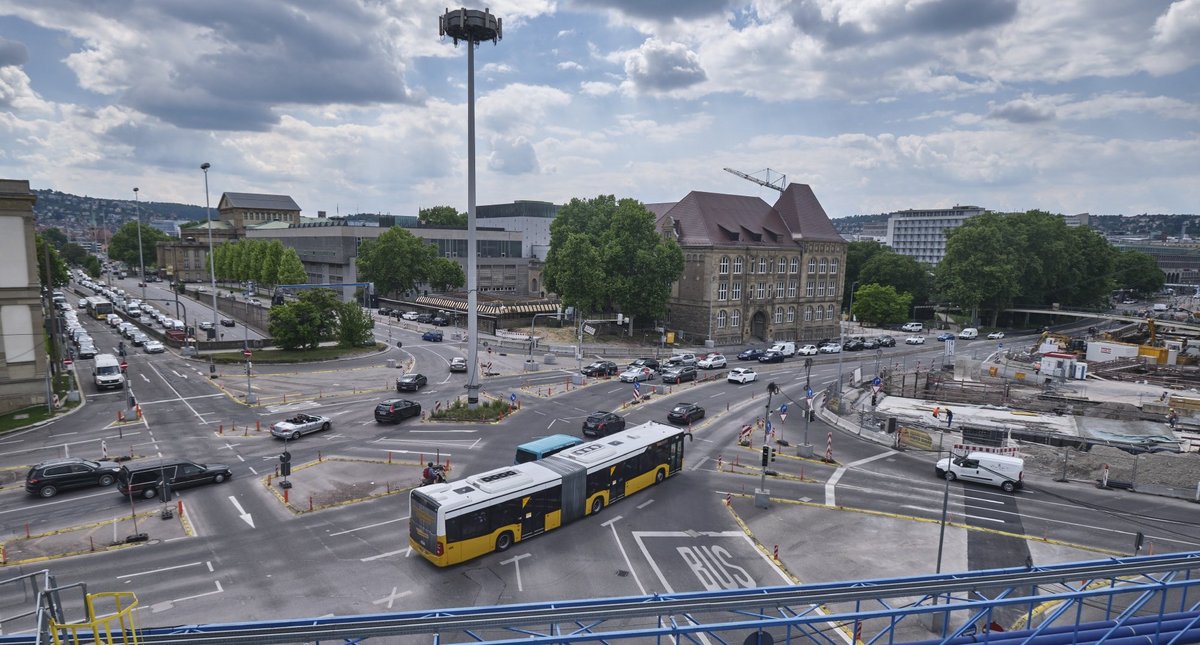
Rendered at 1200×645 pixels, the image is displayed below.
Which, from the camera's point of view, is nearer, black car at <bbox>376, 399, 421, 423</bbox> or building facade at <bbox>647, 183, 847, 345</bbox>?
black car at <bbox>376, 399, 421, 423</bbox>

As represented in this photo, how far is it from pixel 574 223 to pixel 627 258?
12.4 meters

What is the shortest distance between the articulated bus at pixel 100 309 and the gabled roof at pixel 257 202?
95.6 meters

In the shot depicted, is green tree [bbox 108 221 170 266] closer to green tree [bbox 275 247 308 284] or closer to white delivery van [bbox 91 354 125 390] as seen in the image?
green tree [bbox 275 247 308 284]

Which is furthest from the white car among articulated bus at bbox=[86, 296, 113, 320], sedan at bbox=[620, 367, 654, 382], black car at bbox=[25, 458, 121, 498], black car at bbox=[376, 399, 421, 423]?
articulated bus at bbox=[86, 296, 113, 320]

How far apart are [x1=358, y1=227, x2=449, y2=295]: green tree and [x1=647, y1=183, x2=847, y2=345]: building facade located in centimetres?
3985

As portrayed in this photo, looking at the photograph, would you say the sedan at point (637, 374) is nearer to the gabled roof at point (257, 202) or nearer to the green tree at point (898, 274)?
the green tree at point (898, 274)

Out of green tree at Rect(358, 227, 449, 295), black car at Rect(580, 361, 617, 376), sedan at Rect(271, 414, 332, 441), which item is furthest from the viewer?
green tree at Rect(358, 227, 449, 295)

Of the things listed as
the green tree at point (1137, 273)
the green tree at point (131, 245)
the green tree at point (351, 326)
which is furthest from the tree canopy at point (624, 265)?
the green tree at point (131, 245)

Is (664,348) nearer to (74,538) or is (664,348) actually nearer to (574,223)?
(574,223)

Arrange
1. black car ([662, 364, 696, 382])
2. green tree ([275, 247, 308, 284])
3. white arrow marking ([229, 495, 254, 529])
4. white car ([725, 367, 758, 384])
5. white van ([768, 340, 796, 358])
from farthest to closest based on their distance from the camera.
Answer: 1. green tree ([275, 247, 308, 284])
2. white van ([768, 340, 796, 358])
3. white car ([725, 367, 758, 384])
4. black car ([662, 364, 696, 382])
5. white arrow marking ([229, 495, 254, 529])

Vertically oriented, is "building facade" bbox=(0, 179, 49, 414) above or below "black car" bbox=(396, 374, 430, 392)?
above

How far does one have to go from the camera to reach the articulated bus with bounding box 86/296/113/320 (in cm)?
8638

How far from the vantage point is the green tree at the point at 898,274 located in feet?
371

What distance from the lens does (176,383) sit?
49656 millimetres
